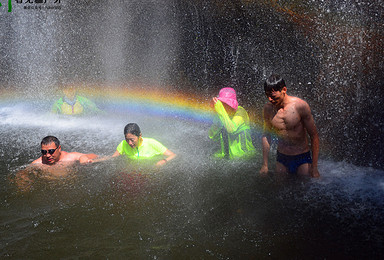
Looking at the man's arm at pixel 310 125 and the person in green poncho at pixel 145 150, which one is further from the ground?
the man's arm at pixel 310 125

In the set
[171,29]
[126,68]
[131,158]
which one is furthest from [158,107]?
[131,158]

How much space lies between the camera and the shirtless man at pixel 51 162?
546 centimetres

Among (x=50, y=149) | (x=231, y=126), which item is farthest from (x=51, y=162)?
(x=231, y=126)

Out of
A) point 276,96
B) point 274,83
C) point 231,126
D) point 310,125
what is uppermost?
point 274,83

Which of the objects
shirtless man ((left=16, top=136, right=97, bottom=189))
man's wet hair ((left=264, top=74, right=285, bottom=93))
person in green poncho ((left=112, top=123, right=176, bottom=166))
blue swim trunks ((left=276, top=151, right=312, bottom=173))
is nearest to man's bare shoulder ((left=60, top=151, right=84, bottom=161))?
shirtless man ((left=16, top=136, right=97, bottom=189))

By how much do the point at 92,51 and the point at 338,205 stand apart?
954cm

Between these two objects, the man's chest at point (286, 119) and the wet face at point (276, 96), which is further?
the man's chest at point (286, 119)

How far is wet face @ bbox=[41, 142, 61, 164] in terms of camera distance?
17.9ft

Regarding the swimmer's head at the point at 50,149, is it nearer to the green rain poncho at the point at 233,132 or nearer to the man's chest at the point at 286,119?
the green rain poncho at the point at 233,132

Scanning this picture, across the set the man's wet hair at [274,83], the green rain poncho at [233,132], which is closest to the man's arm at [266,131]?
the man's wet hair at [274,83]

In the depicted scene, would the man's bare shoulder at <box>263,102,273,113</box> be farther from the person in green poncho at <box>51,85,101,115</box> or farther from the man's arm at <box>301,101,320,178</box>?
the person in green poncho at <box>51,85,101,115</box>

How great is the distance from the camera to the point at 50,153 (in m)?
5.50

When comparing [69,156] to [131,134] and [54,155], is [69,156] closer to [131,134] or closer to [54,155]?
[54,155]

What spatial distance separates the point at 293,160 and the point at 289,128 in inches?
20.0
